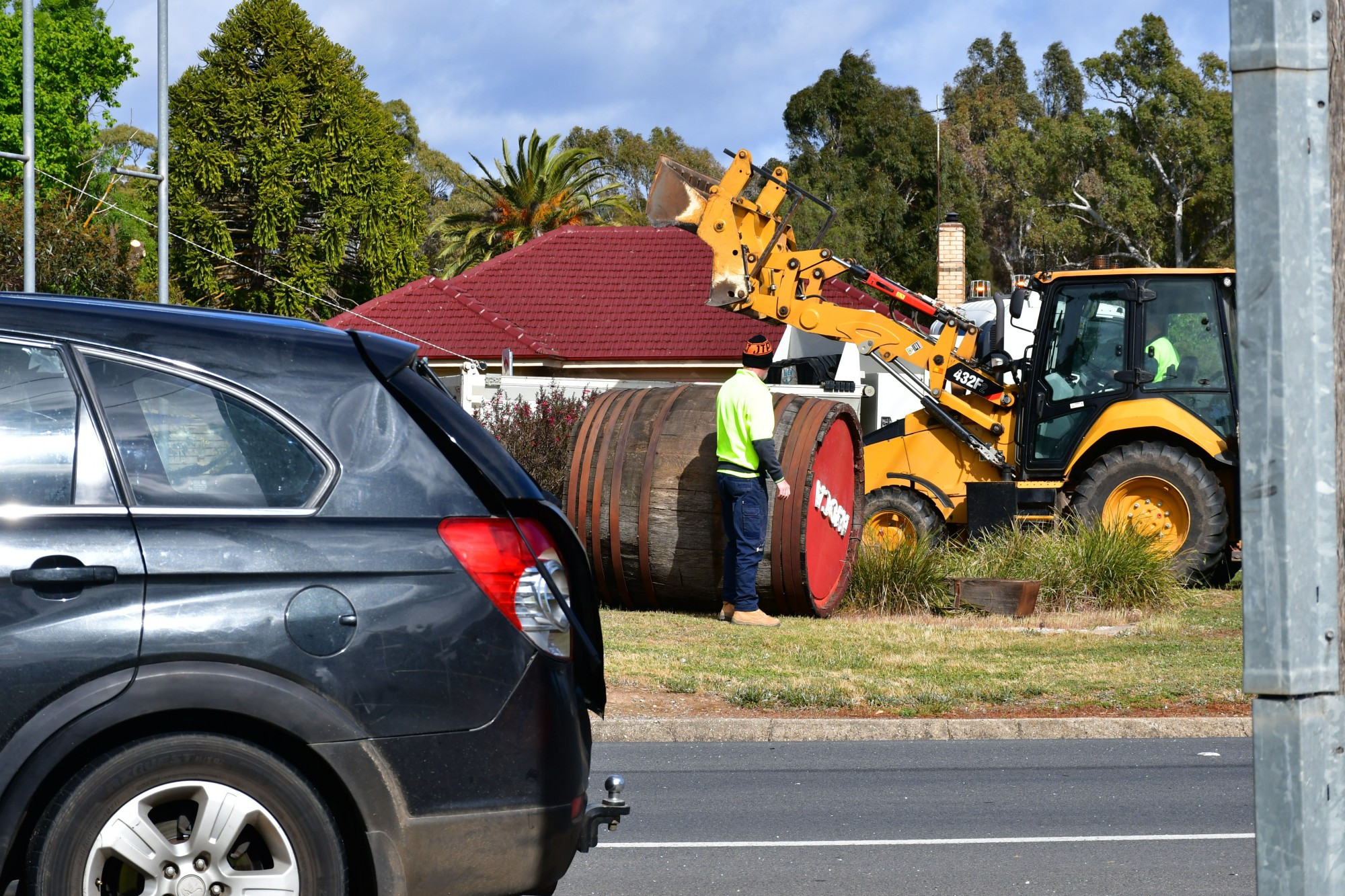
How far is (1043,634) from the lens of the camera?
37.9 feet

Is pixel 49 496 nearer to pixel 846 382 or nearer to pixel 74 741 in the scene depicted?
pixel 74 741

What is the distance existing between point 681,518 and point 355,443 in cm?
839

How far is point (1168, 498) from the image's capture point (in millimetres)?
14500

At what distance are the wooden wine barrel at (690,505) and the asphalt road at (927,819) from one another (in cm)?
391

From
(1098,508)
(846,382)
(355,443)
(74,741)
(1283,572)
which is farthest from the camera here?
(846,382)

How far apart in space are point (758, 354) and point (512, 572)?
25.8 feet

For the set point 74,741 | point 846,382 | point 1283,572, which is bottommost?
point 74,741

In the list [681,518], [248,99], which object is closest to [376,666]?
[681,518]

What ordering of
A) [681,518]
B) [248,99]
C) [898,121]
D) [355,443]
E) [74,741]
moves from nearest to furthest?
[74,741] < [355,443] < [681,518] < [248,99] < [898,121]

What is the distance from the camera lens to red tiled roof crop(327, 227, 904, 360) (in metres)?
30.2

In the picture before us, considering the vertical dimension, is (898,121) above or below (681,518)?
above

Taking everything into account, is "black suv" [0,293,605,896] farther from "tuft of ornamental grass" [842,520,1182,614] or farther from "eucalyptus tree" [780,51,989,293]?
"eucalyptus tree" [780,51,989,293]

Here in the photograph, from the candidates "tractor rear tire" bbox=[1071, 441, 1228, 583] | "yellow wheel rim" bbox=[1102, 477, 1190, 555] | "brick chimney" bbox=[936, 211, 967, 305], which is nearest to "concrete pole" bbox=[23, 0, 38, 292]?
"tractor rear tire" bbox=[1071, 441, 1228, 583]

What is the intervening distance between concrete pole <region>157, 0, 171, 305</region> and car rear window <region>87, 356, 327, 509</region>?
21.2m
